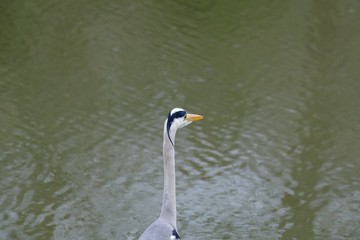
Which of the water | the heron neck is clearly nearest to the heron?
the heron neck

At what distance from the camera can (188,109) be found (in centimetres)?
1184

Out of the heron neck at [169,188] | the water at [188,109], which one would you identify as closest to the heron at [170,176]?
the heron neck at [169,188]

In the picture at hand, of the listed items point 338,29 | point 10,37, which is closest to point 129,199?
point 10,37

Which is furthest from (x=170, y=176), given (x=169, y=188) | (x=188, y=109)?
(x=188, y=109)

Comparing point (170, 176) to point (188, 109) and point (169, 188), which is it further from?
point (188, 109)

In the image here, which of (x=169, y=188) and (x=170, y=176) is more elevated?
(x=170, y=176)

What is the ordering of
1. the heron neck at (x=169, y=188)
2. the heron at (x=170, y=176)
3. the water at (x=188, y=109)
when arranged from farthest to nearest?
1. the water at (x=188, y=109)
2. the heron neck at (x=169, y=188)
3. the heron at (x=170, y=176)

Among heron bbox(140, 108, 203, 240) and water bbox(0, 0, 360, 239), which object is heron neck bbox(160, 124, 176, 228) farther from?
water bbox(0, 0, 360, 239)

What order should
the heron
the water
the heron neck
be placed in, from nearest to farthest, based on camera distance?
the heron
the heron neck
the water

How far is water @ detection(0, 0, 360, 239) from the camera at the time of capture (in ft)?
29.8

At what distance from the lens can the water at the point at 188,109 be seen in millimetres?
9078

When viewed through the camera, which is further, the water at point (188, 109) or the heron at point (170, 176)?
the water at point (188, 109)

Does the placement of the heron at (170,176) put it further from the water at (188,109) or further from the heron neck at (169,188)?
the water at (188,109)

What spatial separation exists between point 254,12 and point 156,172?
275 inches
